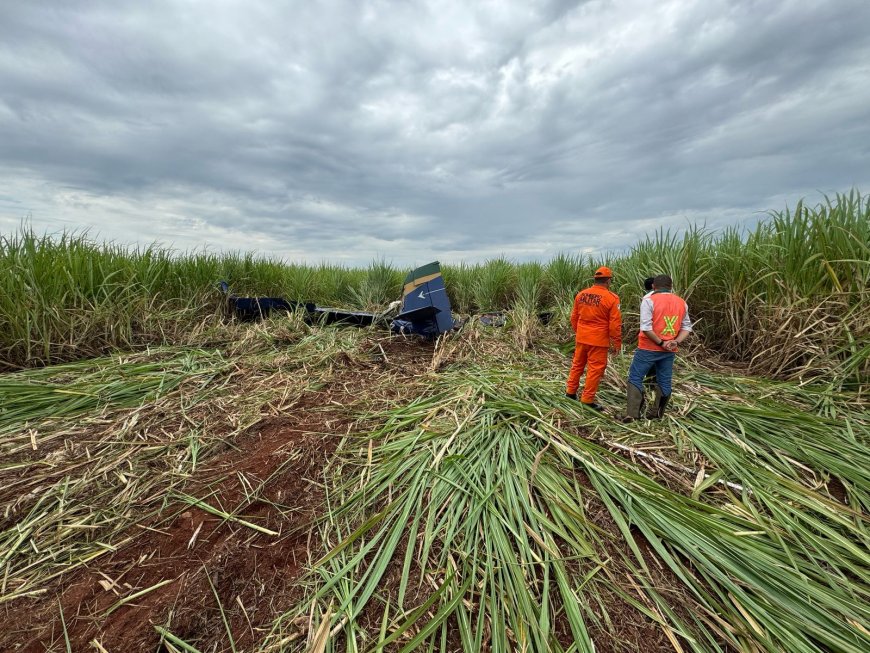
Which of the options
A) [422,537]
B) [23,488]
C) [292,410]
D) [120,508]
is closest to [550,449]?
[422,537]

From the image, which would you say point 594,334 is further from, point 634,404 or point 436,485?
point 436,485

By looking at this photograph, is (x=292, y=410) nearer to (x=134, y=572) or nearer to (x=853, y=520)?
(x=134, y=572)

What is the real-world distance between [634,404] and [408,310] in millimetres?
3381

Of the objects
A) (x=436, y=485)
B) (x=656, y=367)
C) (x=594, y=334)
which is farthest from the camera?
(x=594, y=334)

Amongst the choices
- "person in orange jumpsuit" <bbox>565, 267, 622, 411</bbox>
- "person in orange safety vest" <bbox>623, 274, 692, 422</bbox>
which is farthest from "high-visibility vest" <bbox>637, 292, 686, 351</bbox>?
"person in orange jumpsuit" <bbox>565, 267, 622, 411</bbox>

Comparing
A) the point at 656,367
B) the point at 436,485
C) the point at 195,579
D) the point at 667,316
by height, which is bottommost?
the point at 195,579

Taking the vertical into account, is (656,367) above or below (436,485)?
above

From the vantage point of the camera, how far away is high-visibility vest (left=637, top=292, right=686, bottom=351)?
2725 mm

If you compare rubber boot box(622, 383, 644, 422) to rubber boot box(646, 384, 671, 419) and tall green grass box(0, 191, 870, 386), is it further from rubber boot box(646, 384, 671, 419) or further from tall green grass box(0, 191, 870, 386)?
tall green grass box(0, 191, 870, 386)

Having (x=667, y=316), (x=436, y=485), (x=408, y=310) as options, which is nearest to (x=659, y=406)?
(x=667, y=316)

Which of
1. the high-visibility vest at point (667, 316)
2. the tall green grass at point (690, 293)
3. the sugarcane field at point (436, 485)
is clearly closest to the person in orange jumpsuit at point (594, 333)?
the sugarcane field at point (436, 485)

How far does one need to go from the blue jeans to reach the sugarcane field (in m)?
0.16

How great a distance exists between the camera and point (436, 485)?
73.8 inches

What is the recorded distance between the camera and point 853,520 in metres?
1.77
